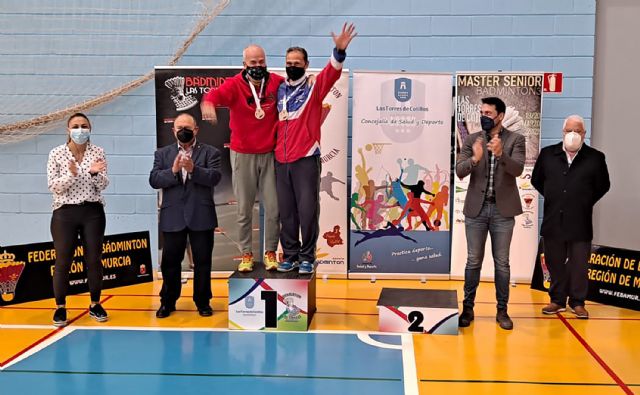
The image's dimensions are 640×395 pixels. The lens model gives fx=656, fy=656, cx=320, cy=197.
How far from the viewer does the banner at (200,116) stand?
6.18m

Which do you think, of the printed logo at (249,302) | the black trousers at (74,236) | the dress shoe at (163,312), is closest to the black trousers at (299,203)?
the printed logo at (249,302)

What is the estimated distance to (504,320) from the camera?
4672mm

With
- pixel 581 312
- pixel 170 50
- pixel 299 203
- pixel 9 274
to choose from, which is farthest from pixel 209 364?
pixel 170 50

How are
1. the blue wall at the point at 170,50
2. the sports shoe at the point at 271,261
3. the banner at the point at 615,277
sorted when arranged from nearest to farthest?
the sports shoe at the point at 271,261
the banner at the point at 615,277
the blue wall at the point at 170,50

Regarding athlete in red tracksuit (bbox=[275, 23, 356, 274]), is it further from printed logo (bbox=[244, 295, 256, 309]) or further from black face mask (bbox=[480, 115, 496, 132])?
black face mask (bbox=[480, 115, 496, 132])

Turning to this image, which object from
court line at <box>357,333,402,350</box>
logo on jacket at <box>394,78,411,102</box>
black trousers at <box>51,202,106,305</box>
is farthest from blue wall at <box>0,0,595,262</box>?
court line at <box>357,333,402,350</box>

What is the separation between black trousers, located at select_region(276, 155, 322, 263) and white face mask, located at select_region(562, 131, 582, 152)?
1.84m

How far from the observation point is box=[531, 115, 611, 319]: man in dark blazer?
486 cm

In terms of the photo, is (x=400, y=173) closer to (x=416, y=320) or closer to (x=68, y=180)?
(x=416, y=320)

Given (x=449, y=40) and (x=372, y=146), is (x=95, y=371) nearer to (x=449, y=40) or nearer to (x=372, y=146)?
(x=372, y=146)

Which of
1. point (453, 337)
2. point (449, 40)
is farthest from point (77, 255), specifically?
point (449, 40)

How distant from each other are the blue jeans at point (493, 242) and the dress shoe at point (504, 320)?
4cm

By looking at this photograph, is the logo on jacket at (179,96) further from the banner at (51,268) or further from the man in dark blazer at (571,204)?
the man in dark blazer at (571,204)

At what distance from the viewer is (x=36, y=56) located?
661cm
